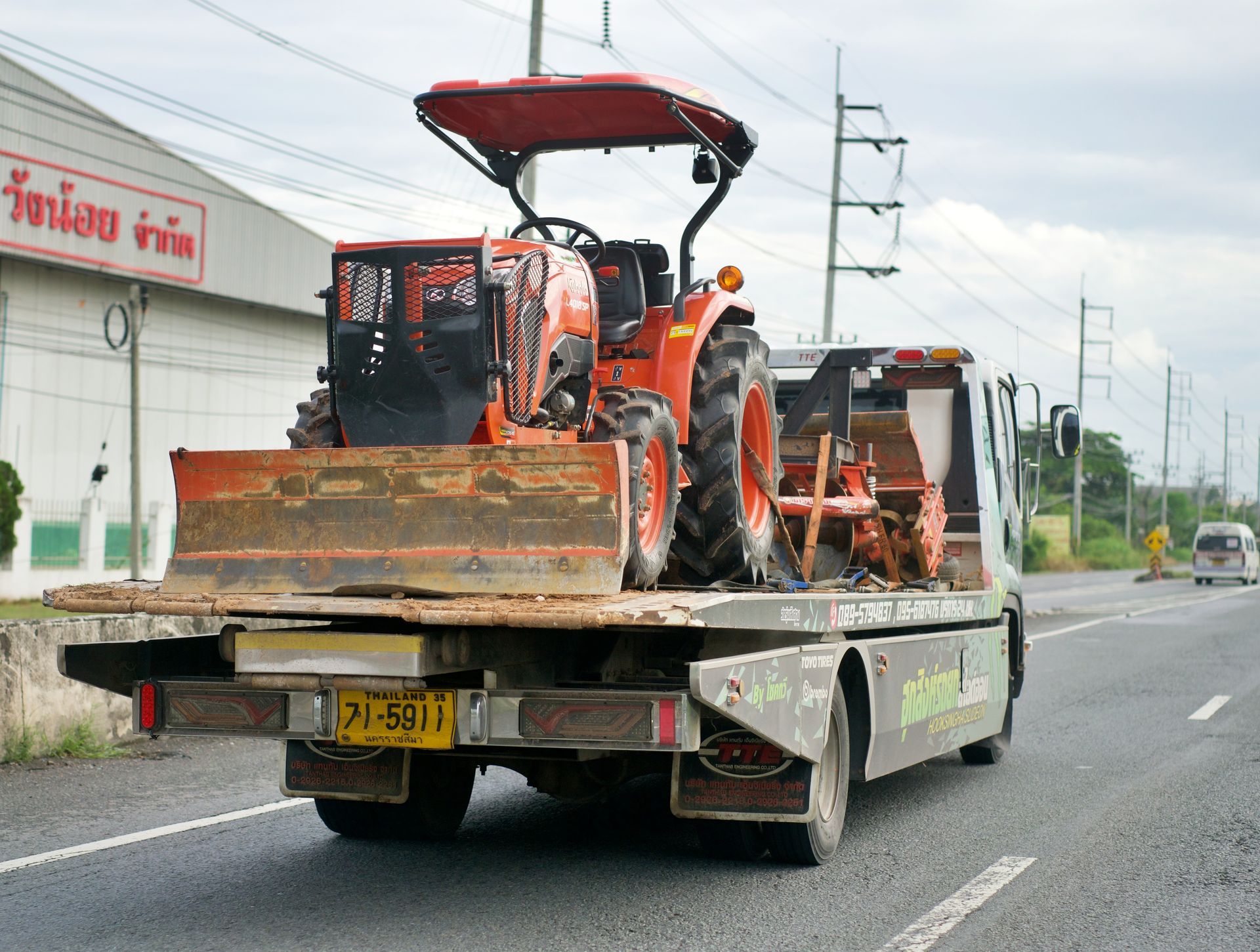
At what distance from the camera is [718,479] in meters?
7.57

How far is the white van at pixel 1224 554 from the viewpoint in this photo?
5322 cm

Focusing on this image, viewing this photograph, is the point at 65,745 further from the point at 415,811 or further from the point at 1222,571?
the point at 1222,571

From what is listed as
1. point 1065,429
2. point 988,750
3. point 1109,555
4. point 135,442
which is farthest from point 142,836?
point 1109,555

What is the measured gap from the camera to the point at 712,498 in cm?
755

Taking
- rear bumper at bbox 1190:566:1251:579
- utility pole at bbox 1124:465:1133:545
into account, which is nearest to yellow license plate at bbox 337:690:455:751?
rear bumper at bbox 1190:566:1251:579

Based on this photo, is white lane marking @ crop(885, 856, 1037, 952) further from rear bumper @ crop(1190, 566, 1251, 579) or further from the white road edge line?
rear bumper @ crop(1190, 566, 1251, 579)

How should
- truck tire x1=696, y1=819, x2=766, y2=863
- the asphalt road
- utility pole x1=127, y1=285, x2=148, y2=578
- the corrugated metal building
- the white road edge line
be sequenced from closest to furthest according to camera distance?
the asphalt road < truck tire x1=696, y1=819, x2=766, y2=863 < the white road edge line < utility pole x1=127, y1=285, x2=148, y2=578 < the corrugated metal building

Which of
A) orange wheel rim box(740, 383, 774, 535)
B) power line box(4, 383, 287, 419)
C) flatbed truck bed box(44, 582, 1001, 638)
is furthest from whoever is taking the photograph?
power line box(4, 383, 287, 419)

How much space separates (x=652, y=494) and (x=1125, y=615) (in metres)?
24.1

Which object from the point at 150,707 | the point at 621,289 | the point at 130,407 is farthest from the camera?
the point at 130,407

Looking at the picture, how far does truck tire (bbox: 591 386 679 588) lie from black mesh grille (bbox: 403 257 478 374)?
799 millimetres

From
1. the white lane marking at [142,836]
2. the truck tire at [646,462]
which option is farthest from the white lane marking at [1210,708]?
the white lane marking at [142,836]

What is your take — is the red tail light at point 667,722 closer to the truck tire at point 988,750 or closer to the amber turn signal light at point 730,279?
the amber turn signal light at point 730,279

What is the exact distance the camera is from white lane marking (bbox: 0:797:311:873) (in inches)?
263
